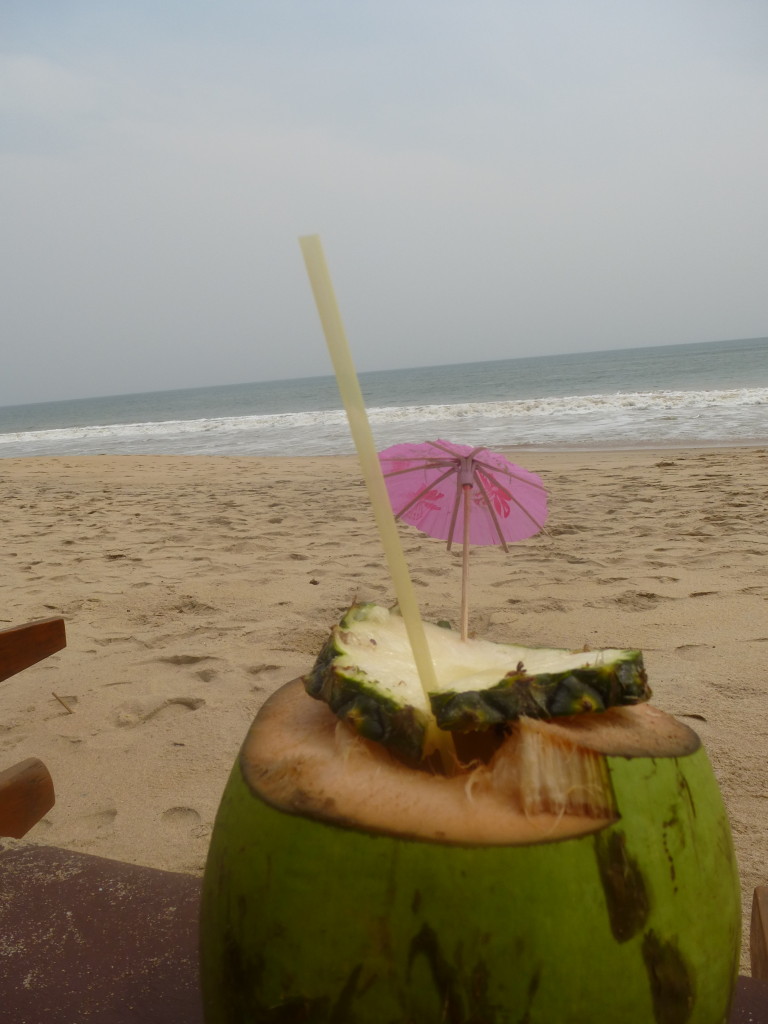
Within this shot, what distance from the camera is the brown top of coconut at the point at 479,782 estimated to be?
47 cm

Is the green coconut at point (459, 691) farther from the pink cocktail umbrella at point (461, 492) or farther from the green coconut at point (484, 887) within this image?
the pink cocktail umbrella at point (461, 492)

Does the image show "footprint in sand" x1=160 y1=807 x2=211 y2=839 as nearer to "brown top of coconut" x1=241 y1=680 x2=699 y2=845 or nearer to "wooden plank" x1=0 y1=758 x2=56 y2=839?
"wooden plank" x1=0 y1=758 x2=56 y2=839

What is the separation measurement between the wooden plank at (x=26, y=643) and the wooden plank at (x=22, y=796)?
16cm

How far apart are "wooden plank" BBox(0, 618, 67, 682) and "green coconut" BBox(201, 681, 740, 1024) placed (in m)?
0.89

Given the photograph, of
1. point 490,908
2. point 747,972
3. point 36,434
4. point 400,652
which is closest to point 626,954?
point 490,908

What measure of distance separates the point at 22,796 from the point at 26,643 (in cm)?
25

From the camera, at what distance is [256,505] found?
7.37 metres

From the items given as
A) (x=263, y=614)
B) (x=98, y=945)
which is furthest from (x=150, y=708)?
(x=98, y=945)

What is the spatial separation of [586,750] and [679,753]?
7 centimetres

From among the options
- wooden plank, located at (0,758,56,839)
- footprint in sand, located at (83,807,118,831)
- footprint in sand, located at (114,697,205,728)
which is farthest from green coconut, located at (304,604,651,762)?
footprint in sand, located at (114,697,205,728)

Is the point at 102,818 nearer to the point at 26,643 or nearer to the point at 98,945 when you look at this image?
the point at 26,643

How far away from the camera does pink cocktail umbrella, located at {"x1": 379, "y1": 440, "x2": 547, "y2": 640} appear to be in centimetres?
76

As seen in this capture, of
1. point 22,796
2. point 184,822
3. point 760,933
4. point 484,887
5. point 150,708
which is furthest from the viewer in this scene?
point 150,708

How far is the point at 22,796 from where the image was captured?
49.3 inches
